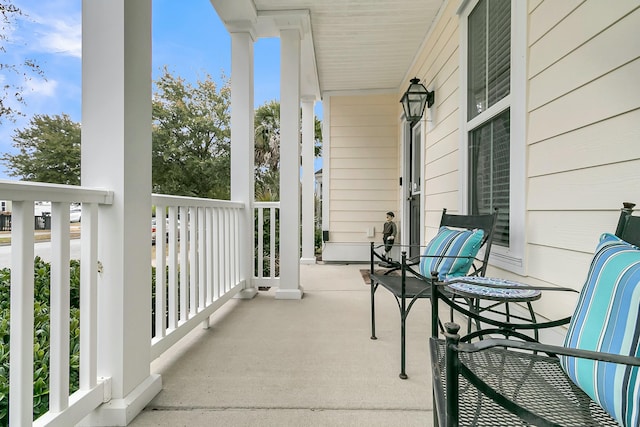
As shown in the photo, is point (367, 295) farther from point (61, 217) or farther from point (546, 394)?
point (61, 217)

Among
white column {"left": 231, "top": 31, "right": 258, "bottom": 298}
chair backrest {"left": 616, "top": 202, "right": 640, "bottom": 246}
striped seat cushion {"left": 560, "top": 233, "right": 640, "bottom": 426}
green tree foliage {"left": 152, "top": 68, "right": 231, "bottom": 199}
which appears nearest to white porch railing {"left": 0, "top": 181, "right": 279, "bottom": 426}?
white column {"left": 231, "top": 31, "right": 258, "bottom": 298}

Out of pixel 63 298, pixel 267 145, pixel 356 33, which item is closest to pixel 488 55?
pixel 356 33

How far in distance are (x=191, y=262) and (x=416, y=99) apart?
2887 mm

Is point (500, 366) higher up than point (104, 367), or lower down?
higher up

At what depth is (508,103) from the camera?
202cm

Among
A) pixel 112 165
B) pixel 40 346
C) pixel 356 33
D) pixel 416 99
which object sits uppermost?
pixel 356 33

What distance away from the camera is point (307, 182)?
5.22m

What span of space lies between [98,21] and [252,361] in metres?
1.76

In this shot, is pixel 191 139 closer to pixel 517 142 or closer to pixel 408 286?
pixel 408 286

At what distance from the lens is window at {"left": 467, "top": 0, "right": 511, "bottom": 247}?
2119 mm

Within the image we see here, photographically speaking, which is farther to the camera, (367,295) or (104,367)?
(367,295)

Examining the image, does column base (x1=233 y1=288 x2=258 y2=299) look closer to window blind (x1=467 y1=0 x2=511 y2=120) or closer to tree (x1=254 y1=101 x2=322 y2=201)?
window blind (x1=467 y1=0 x2=511 y2=120)

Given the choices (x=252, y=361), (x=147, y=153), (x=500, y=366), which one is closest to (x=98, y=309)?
(x=147, y=153)

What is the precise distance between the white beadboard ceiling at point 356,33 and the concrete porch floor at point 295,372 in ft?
8.94
